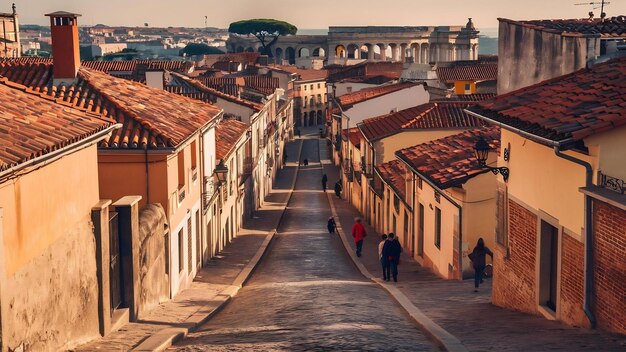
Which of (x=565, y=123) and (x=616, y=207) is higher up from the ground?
(x=565, y=123)

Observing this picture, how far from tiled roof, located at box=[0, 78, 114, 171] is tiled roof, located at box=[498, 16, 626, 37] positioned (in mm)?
8928

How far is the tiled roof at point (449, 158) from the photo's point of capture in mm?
24795

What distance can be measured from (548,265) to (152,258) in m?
7.58

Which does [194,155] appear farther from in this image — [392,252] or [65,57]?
[392,252]

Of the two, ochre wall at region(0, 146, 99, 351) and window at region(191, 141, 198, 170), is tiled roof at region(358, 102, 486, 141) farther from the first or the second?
ochre wall at region(0, 146, 99, 351)

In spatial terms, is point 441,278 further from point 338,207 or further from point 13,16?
point 13,16

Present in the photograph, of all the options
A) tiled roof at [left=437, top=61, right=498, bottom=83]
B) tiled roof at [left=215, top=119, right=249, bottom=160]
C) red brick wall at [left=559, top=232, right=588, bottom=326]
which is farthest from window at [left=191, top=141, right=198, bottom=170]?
tiled roof at [left=437, top=61, right=498, bottom=83]

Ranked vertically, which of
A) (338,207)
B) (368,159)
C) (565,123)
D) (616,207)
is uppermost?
(565,123)

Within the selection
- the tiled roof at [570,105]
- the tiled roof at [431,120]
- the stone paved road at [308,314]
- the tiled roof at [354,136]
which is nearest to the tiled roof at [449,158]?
the stone paved road at [308,314]

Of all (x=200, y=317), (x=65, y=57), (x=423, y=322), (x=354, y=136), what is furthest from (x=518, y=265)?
(x=354, y=136)

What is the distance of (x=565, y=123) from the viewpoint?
14.1 m

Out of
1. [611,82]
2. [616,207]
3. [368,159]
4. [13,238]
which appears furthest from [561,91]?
[368,159]

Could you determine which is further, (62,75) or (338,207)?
(338,207)

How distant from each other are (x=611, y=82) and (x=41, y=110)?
8883 millimetres
